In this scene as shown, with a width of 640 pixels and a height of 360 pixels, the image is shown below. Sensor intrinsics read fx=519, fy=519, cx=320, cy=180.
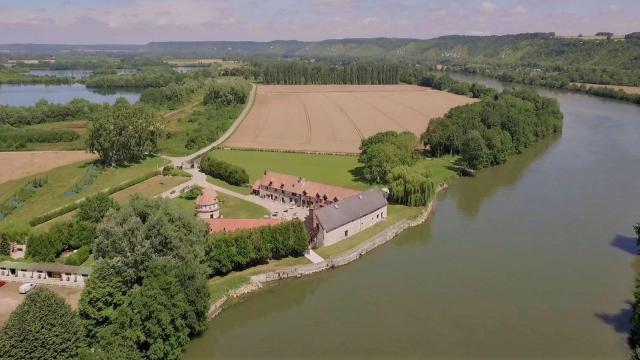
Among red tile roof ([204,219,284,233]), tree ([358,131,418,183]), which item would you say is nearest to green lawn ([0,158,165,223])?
red tile roof ([204,219,284,233])

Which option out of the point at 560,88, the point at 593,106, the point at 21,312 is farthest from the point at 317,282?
the point at 560,88

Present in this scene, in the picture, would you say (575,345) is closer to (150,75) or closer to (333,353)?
(333,353)

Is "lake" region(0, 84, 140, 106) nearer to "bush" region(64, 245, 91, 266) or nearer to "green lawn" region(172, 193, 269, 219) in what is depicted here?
"green lawn" region(172, 193, 269, 219)

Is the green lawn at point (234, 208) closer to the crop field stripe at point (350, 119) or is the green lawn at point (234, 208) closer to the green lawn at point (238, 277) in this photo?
the green lawn at point (238, 277)

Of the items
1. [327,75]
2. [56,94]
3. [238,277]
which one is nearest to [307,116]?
[327,75]

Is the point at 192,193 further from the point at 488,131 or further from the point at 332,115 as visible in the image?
the point at 332,115

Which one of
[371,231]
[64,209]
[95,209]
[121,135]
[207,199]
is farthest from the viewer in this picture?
[121,135]
